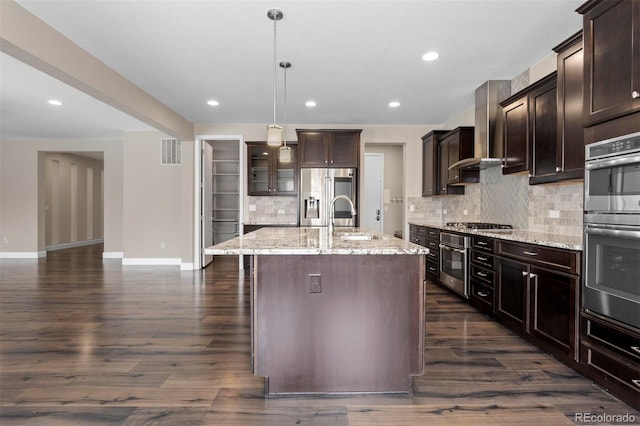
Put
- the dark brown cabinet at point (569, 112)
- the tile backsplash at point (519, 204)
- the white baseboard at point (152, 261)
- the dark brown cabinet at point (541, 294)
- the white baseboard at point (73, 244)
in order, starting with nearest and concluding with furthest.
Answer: the dark brown cabinet at point (541, 294) < the dark brown cabinet at point (569, 112) < the tile backsplash at point (519, 204) < the white baseboard at point (152, 261) < the white baseboard at point (73, 244)

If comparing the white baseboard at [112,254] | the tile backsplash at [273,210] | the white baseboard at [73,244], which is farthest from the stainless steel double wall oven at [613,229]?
the white baseboard at [73,244]

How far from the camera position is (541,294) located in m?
2.55

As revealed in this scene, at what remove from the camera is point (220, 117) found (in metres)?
5.56

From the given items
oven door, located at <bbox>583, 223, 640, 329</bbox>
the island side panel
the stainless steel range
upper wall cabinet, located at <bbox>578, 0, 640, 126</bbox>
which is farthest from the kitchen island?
the stainless steel range

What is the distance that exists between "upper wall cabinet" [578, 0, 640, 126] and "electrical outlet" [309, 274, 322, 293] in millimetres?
1985

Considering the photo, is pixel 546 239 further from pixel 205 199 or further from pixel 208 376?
pixel 205 199

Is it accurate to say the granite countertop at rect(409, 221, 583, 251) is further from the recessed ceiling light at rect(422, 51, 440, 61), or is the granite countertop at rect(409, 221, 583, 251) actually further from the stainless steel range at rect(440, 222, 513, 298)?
the recessed ceiling light at rect(422, 51, 440, 61)

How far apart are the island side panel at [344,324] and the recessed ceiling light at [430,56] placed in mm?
2240

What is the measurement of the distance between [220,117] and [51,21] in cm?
295

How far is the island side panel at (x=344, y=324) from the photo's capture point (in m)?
1.97

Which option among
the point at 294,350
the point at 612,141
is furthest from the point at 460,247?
the point at 294,350

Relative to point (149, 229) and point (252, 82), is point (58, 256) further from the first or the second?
point (252, 82)

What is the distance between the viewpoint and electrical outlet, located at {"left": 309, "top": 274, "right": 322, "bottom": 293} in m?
1.97

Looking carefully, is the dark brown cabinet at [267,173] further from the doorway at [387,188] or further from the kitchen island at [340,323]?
the kitchen island at [340,323]
